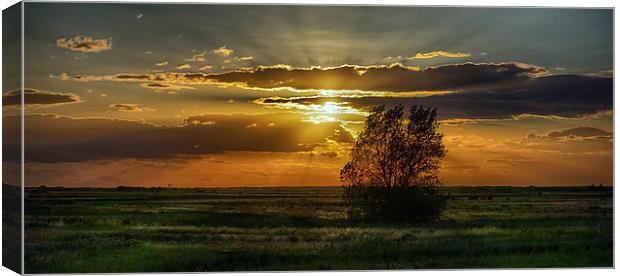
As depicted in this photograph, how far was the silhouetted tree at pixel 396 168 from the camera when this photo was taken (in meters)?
21.4

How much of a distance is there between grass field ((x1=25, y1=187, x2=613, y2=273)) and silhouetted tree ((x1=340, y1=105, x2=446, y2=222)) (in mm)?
327

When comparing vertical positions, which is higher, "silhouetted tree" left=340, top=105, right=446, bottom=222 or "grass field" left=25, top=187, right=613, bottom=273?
"silhouetted tree" left=340, top=105, right=446, bottom=222

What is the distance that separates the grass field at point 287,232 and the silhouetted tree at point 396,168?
0.33 m

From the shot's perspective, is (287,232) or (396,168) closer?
(287,232)

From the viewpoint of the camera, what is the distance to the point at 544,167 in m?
21.6

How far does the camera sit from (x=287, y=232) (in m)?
20.8

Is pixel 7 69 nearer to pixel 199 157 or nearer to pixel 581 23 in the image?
pixel 199 157

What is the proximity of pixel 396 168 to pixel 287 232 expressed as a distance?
2436 mm

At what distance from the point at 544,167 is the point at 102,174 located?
7468 millimetres

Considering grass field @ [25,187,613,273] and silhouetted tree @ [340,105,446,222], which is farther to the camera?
silhouetted tree @ [340,105,446,222]

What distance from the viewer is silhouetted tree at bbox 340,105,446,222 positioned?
70.3 feet

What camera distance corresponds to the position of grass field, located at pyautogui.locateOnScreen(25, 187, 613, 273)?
20.1 m

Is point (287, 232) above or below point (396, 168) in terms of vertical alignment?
below

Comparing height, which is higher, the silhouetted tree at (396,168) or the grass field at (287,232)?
the silhouetted tree at (396,168)
